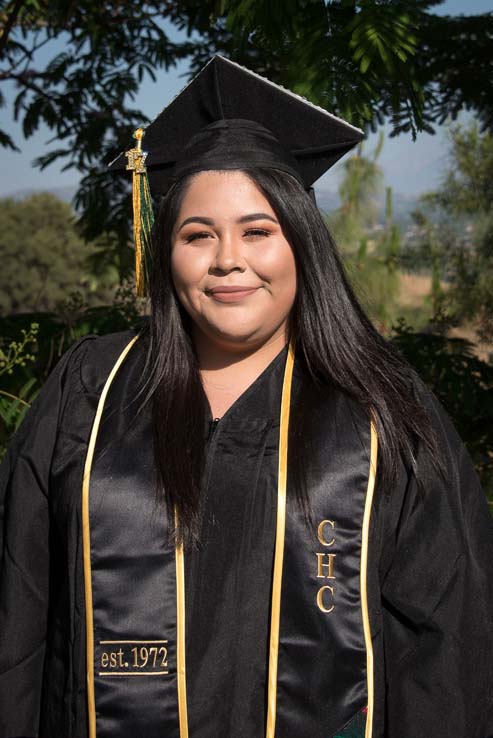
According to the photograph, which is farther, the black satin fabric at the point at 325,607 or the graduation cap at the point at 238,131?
the graduation cap at the point at 238,131

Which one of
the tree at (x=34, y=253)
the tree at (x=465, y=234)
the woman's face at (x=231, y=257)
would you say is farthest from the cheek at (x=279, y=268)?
the tree at (x=34, y=253)

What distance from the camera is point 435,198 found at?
7.71 meters

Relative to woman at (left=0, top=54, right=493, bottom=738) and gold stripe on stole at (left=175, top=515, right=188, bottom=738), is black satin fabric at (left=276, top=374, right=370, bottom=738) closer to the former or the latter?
woman at (left=0, top=54, right=493, bottom=738)

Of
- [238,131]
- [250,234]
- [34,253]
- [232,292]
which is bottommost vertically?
[232,292]

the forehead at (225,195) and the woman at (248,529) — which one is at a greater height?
the forehead at (225,195)

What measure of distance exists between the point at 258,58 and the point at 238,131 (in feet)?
4.82

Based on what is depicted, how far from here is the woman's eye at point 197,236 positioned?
167 centimetres

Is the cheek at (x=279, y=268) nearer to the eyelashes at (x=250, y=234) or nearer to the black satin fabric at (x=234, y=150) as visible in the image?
the eyelashes at (x=250, y=234)

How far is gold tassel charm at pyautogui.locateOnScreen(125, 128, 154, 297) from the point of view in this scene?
72.2 inches

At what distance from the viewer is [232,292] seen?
1.66 meters

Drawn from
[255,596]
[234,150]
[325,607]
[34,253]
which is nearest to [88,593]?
[255,596]

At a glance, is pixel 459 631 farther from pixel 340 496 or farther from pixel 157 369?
pixel 157 369

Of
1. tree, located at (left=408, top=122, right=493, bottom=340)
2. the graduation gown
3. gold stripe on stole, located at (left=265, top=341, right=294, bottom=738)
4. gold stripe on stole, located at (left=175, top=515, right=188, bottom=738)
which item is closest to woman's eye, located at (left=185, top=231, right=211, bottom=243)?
the graduation gown

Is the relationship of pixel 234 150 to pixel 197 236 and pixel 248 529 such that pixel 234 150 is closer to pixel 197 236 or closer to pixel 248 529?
pixel 197 236
